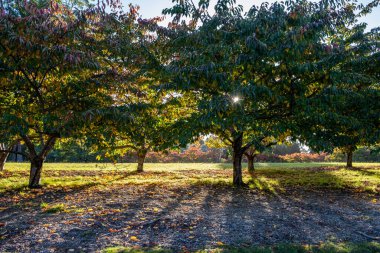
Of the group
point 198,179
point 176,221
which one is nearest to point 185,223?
point 176,221

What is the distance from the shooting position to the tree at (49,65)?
230 inches

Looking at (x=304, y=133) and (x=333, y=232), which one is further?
(x=304, y=133)

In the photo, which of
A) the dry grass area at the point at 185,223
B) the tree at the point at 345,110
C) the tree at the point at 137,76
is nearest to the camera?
the dry grass area at the point at 185,223

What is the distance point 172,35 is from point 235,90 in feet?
14.5

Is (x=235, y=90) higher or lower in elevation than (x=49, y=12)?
lower

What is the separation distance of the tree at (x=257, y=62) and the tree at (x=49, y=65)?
8.53 feet

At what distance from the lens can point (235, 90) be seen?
7.13m

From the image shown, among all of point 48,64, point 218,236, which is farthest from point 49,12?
point 218,236

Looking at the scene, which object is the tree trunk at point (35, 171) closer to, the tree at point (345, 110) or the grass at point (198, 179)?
the grass at point (198, 179)

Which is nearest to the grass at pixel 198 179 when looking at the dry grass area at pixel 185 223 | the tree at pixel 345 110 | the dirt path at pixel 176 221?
the dry grass area at pixel 185 223

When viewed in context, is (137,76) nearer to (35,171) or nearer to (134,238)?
(35,171)

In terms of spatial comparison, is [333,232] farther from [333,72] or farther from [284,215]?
[333,72]

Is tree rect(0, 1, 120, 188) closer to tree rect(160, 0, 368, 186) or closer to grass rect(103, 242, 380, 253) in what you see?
tree rect(160, 0, 368, 186)

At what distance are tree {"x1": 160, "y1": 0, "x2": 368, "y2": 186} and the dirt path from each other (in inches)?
93.4
